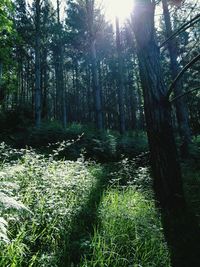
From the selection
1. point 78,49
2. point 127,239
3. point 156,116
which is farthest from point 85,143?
point 78,49

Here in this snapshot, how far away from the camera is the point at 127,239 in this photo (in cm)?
337

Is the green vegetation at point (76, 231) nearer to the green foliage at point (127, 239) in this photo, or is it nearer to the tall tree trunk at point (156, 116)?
the green foliage at point (127, 239)

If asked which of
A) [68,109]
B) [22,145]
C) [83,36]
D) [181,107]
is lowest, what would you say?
[22,145]

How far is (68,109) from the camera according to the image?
44.0 metres

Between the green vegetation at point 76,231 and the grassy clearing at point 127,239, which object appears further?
the grassy clearing at point 127,239

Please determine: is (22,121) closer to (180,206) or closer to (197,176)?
(197,176)

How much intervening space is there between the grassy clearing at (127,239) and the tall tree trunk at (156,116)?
0.68 metres

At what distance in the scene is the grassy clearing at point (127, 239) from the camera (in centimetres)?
293

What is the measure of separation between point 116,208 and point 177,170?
57.7 inches

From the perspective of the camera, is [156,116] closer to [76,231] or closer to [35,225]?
[76,231]

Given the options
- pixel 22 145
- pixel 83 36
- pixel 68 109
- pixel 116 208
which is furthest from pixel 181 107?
pixel 68 109

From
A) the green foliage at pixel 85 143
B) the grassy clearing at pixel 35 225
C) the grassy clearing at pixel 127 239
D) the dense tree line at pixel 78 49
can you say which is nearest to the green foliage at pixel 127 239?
the grassy clearing at pixel 127 239

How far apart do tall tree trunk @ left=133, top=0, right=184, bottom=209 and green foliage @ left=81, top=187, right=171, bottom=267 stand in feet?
2.35

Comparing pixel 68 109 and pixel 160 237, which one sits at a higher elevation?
pixel 68 109
